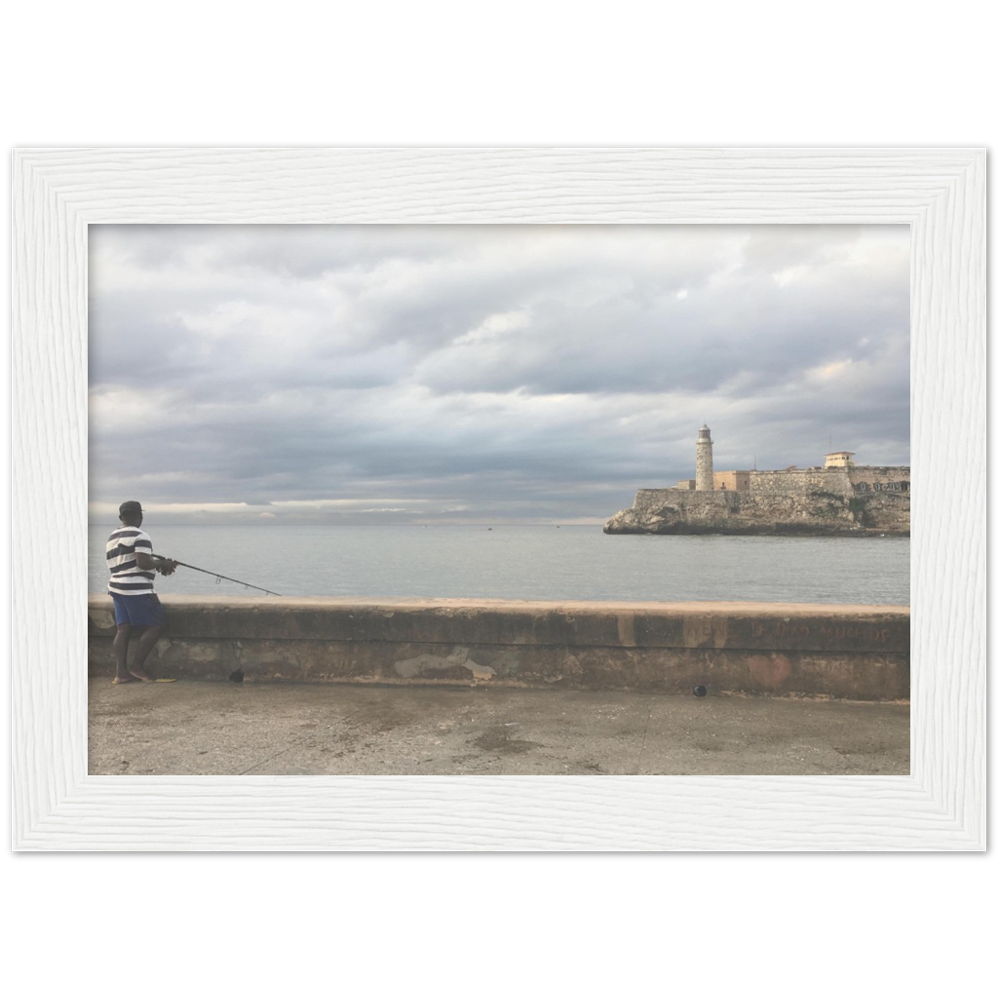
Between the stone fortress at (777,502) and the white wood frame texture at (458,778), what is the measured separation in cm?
1507

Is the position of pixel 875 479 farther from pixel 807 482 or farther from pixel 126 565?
pixel 126 565

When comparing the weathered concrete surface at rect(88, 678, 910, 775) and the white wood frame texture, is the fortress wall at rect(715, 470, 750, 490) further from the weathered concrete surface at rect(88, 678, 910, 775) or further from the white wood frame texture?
the white wood frame texture

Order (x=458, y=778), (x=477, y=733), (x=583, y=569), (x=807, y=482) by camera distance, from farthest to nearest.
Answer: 1. (x=583, y=569)
2. (x=807, y=482)
3. (x=477, y=733)
4. (x=458, y=778)

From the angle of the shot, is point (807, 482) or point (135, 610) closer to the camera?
point (135, 610)

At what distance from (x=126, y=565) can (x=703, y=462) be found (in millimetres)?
42254

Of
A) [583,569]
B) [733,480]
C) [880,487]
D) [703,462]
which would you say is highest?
[703,462]

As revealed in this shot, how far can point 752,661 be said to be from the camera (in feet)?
13.0

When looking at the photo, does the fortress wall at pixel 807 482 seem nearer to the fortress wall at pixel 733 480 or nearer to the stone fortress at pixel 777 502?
the stone fortress at pixel 777 502

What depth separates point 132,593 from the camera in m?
4.12

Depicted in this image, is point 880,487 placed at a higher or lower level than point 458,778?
higher

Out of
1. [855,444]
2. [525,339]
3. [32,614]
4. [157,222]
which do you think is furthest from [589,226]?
[525,339]

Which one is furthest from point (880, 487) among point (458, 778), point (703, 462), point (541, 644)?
point (458, 778)
